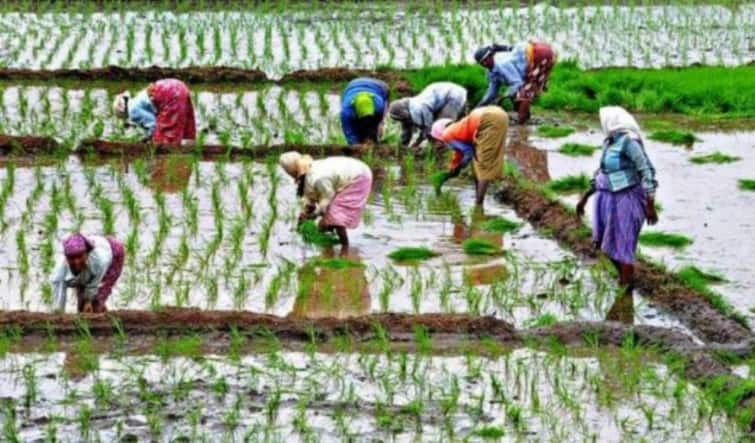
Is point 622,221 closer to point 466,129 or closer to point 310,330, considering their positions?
point 310,330

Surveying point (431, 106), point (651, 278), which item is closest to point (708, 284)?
point (651, 278)

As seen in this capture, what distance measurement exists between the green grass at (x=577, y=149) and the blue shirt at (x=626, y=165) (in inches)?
150

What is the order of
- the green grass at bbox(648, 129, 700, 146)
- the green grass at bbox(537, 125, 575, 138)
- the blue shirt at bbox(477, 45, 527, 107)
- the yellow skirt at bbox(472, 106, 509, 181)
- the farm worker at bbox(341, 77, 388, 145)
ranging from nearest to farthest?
the yellow skirt at bbox(472, 106, 509, 181) < the farm worker at bbox(341, 77, 388, 145) < the green grass at bbox(648, 129, 700, 146) < the green grass at bbox(537, 125, 575, 138) < the blue shirt at bbox(477, 45, 527, 107)

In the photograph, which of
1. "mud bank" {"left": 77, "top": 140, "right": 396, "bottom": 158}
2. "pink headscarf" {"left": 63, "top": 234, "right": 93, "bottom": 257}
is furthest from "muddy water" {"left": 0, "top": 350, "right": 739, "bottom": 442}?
"mud bank" {"left": 77, "top": 140, "right": 396, "bottom": 158}

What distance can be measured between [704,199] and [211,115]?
4.61m

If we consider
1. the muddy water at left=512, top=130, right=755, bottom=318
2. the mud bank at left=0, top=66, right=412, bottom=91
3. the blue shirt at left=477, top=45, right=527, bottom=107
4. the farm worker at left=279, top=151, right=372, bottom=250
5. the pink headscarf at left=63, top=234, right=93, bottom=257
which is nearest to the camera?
the pink headscarf at left=63, top=234, right=93, bottom=257

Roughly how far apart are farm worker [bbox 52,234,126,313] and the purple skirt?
8.07 feet

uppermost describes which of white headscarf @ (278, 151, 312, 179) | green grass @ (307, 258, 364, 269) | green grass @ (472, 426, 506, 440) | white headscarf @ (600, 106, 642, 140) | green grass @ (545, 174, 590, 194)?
Result: white headscarf @ (600, 106, 642, 140)

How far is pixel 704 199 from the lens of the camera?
1070 cm

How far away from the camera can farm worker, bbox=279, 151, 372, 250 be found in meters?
9.41

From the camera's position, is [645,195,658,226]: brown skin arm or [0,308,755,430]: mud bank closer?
[0,308,755,430]: mud bank

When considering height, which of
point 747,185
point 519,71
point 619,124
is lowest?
point 747,185

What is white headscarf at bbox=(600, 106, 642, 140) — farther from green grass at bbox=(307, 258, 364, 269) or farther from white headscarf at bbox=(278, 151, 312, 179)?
white headscarf at bbox=(278, 151, 312, 179)

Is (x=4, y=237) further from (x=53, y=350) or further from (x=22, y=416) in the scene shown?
(x=22, y=416)
